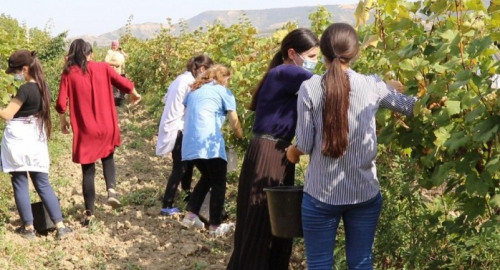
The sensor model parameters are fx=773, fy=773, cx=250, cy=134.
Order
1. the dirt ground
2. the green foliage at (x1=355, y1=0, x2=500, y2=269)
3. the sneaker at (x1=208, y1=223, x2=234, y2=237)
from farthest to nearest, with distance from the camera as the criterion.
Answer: the sneaker at (x1=208, y1=223, x2=234, y2=237)
the dirt ground
the green foliage at (x1=355, y1=0, x2=500, y2=269)

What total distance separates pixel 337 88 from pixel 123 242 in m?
3.37

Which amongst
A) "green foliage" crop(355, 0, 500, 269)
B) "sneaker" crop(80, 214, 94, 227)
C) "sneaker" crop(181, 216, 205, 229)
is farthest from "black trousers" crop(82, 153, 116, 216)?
"green foliage" crop(355, 0, 500, 269)

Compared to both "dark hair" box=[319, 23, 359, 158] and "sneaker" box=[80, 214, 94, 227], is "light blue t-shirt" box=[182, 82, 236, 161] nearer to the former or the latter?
"sneaker" box=[80, 214, 94, 227]

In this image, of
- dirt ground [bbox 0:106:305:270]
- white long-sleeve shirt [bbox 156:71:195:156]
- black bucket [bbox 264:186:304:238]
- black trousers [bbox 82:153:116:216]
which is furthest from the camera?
white long-sleeve shirt [bbox 156:71:195:156]

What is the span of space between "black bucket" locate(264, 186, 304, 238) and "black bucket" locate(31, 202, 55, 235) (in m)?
3.05

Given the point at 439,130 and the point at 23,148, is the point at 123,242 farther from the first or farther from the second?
the point at 439,130

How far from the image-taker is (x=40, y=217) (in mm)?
6348

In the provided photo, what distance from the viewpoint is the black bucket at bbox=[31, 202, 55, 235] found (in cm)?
635

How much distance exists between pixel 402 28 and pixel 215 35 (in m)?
6.18

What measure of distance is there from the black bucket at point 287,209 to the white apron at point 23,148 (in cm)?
277

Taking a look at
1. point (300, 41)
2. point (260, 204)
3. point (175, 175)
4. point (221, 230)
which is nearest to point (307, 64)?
point (300, 41)

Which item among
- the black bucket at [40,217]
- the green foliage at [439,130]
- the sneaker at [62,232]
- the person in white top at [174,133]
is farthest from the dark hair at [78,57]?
the green foliage at [439,130]

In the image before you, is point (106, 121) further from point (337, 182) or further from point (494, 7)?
point (494, 7)

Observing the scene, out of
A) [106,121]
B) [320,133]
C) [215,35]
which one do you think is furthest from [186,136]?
[215,35]
